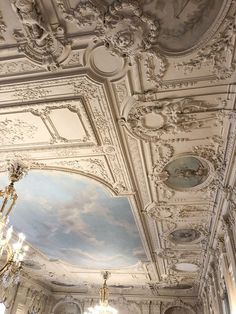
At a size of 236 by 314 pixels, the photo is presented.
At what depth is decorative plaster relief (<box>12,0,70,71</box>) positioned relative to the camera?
367 centimetres

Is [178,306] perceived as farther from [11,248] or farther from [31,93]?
[31,93]

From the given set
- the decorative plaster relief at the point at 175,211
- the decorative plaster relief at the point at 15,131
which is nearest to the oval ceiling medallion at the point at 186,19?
the decorative plaster relief at the point at 15,131

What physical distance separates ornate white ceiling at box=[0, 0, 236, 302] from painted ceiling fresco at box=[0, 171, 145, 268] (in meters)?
0.55

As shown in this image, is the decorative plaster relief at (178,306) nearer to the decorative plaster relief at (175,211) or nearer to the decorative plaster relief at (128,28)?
the decorative plaster relief at (175,211)

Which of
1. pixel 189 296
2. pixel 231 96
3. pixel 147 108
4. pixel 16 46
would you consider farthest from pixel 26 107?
pixel 189 296

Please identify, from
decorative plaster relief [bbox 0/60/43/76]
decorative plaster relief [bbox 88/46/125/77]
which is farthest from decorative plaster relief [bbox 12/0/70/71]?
decorative plaster relief [bbox 88/46/125/77]

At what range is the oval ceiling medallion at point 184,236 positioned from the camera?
9516 millimetres

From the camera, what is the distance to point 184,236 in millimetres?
9828

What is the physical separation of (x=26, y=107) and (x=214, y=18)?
3.42 m

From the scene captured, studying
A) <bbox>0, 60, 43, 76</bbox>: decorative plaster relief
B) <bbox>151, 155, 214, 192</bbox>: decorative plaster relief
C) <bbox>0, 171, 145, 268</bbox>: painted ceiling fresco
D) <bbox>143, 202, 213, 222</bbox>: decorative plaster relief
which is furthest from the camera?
<bbox>143, 202, 213, 222</bbox>: decorative plaster relief

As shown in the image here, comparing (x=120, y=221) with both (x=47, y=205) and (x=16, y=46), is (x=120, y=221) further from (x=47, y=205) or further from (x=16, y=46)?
(x=16, y=46)

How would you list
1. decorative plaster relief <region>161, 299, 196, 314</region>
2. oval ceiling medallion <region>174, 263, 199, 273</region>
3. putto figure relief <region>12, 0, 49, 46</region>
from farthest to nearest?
decorative plaster relief <region>161, 299, 196, 314</region> → oval ceiling medallion <region>174, 263, 199, 273</region> → putto figure relief <region>12, 0, 49, 46</region>

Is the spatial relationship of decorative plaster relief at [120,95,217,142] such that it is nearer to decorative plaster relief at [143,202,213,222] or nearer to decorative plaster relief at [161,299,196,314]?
decorative plaster relief at [143,202,213,222]

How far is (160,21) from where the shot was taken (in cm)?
381
